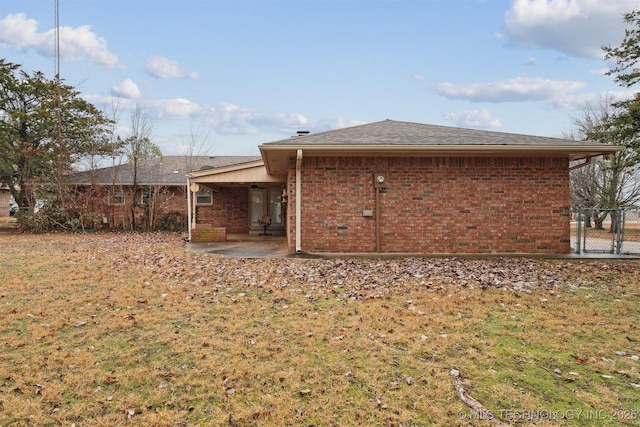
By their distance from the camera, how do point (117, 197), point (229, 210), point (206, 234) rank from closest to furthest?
point (206, 234) < point (229, 210) < point (117, 197)

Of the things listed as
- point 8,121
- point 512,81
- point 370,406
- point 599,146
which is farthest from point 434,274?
point 8,121

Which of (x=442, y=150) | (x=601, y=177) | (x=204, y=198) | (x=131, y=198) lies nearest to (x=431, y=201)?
(x=442, y=150)

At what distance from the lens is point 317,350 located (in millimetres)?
3732

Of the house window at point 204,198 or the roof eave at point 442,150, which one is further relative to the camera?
the house window at point 204,198

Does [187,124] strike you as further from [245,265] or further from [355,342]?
[355,342]

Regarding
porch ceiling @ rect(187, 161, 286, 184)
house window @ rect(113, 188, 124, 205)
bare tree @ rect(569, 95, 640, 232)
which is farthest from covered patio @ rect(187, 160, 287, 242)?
bare tree @ rect(569, 95, 640, 232)

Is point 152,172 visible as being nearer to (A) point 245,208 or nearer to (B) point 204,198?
(B) point 204,198

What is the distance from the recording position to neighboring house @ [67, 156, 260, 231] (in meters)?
18.8

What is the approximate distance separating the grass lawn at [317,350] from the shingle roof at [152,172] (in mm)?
12487

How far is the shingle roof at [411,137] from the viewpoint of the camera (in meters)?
9.40

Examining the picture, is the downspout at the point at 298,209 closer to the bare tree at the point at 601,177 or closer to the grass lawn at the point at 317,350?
the grass lawn at the point at 317,350

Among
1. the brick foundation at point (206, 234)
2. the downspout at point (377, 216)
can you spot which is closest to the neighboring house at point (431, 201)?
the downspout at point (377, 216)

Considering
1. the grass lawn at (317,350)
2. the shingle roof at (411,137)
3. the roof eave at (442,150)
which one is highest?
the shingle roof at (411,137)

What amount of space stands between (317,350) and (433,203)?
23.3 feet
